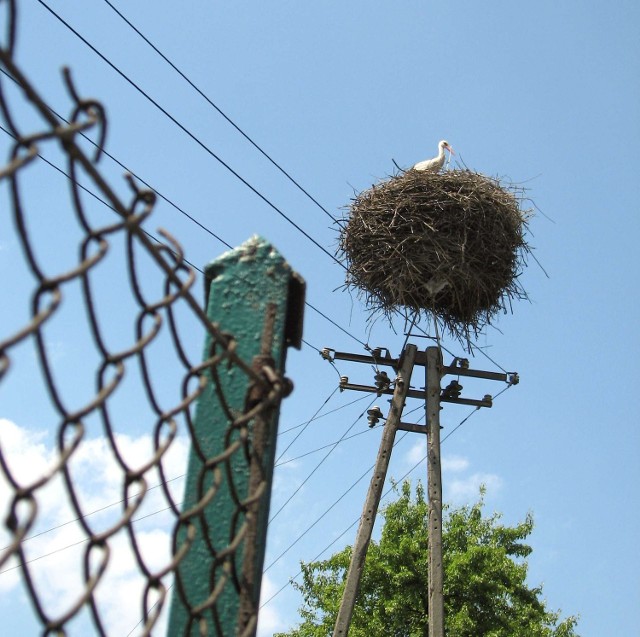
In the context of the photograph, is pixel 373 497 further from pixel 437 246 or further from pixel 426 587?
pixel 426 587

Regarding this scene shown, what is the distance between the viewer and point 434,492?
28.1ft

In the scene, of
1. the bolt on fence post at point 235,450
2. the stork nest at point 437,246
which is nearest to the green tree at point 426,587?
the stork nest at point 437,246

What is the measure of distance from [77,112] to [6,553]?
389 mm

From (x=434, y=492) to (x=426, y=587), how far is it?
886 centimetres

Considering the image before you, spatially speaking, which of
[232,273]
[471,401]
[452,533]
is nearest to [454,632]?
[452,533]

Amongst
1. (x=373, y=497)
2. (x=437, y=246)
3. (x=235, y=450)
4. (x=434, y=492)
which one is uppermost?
(x=437, y=246)

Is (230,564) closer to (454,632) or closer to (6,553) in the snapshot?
(6,553)

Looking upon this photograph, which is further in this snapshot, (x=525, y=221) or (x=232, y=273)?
(x=525, y=221)

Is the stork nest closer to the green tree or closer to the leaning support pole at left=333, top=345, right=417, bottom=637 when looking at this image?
the leaning support pole at left=333, top=345, right=417, bottom=637

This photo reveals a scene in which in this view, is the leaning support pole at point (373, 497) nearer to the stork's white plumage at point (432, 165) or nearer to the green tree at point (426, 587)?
the stork's white plumage at point (432, 165)

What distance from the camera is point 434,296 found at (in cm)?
1006

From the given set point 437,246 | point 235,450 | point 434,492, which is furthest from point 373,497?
point 235,450

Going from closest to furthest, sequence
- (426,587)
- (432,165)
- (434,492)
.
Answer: (434,492) < (432,165) < (426,587)

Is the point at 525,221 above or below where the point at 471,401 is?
above
